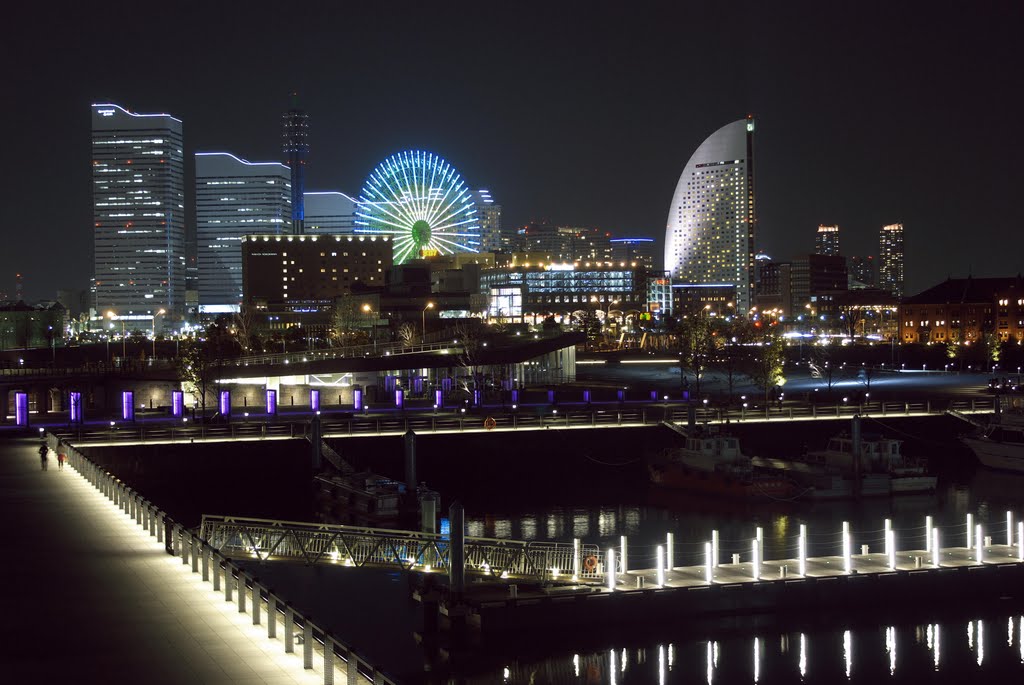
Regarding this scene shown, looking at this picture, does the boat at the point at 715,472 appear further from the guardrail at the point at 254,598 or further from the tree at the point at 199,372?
the tree at the point at 199,372

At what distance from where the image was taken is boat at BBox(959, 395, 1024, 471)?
54.4 meters

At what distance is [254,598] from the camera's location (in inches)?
695

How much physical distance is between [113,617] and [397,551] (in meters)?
10.9

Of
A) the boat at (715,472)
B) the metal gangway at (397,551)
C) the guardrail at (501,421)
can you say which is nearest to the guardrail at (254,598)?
the metal gangway at (397,551)

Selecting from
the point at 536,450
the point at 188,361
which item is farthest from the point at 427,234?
the point at 536,450

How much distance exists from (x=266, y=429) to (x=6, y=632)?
32.1m

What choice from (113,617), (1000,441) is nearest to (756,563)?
(113,617)

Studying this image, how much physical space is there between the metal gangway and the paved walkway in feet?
8.70

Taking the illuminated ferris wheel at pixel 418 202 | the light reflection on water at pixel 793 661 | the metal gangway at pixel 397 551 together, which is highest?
the illuminated ferris wheel at pixel 418 202

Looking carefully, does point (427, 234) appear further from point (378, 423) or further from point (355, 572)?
point (355, 572)

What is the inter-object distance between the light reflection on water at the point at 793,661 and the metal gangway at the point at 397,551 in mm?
2536

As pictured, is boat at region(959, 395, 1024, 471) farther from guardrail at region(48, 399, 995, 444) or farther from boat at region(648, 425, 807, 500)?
boat at region(648, 425, 807, 500)

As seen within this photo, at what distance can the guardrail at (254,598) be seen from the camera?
46.7ft

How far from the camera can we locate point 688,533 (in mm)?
39625
